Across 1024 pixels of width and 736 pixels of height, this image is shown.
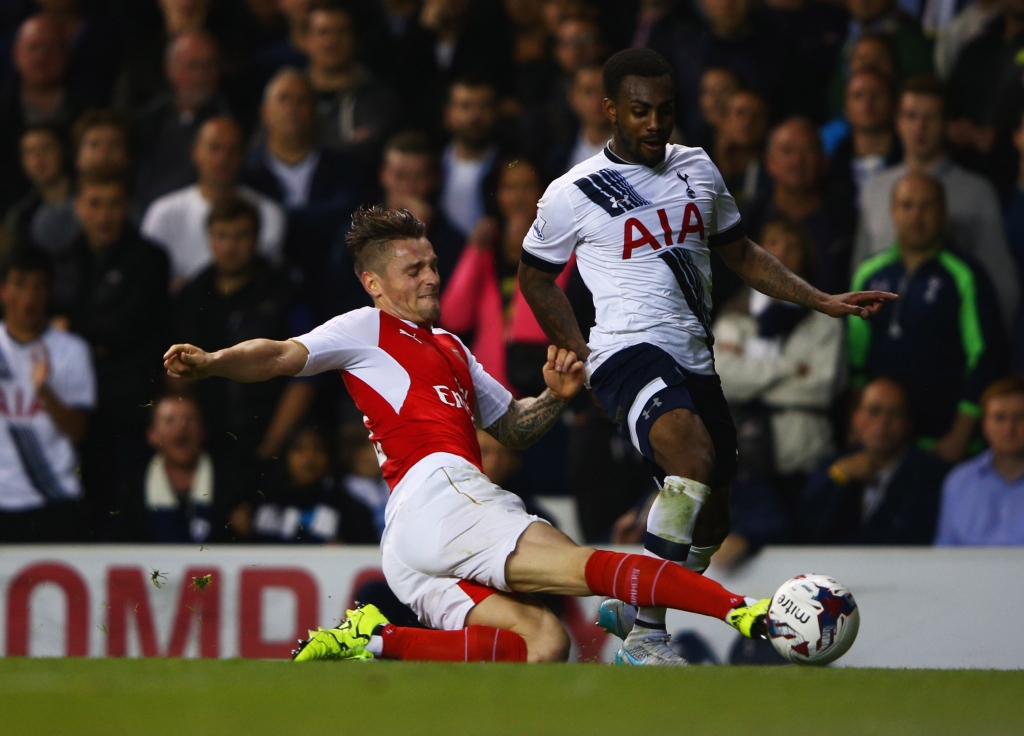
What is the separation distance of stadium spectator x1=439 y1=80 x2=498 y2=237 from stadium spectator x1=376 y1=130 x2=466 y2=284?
22cm

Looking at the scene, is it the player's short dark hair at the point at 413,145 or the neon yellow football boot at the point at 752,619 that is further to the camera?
the player's short dark hair at the point at 413,145

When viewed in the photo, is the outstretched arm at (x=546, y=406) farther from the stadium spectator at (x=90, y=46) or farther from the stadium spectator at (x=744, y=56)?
the stadium spectator at (x=90, y=46)

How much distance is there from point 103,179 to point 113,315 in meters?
1.22

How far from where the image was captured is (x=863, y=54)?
9.21 m

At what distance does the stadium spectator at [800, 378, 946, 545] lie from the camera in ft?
26.0

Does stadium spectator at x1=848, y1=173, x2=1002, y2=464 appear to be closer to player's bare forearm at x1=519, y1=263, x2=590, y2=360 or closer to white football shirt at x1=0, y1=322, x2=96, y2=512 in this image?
player's bare forearm at x1=519, y1=263, x2=590, y2=360

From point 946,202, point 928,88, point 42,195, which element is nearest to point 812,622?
point 946,202

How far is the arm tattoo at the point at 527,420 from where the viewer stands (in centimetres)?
576

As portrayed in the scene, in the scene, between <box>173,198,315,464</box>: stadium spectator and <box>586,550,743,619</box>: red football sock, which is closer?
<box>586,550,743,619</box>: red football sock

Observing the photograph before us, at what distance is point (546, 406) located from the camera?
227 inches

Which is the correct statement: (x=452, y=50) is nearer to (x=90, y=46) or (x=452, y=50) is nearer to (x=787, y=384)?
(x=90, y=46)

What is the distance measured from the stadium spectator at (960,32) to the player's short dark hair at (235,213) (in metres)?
4.84

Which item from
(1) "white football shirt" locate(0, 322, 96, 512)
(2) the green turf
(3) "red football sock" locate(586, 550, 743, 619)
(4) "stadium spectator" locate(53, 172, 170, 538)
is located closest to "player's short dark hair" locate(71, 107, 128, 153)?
(4) "stadium spectator" locate(53, 172, 170, 538)

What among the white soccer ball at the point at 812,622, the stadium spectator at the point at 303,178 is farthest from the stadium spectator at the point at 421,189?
the white soccer ball at the point at 812,622
